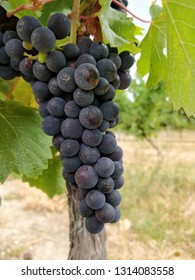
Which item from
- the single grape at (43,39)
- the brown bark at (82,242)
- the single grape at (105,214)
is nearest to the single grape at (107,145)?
the single grape at (105,214)

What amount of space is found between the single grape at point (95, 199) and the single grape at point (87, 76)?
0.66ft

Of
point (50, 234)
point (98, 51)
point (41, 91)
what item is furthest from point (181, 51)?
point (50, 234)

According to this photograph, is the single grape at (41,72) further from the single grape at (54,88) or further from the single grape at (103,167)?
the single grape at (103,167)

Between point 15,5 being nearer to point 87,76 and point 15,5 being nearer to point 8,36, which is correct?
point 8,36

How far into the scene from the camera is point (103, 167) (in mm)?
778

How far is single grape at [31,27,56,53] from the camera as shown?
777mm

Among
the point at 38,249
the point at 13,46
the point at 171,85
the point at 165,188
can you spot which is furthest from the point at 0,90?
the point at 165,188

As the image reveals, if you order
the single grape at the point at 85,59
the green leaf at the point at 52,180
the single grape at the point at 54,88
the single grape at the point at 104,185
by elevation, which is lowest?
the green leaf at the point at 52,180

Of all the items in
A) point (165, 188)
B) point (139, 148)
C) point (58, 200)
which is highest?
point (165, 188)

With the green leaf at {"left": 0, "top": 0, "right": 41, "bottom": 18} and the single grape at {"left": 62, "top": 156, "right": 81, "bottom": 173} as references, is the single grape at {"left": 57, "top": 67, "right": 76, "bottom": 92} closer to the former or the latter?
the single grape at {"left": 62, "top": 156, "right": 81, "bottom": 173}

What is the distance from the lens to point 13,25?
0.93m

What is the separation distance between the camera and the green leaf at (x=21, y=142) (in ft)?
3.56
